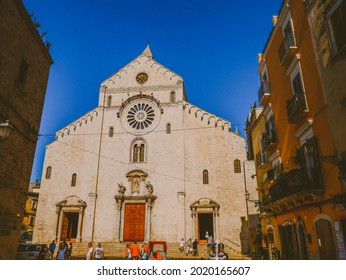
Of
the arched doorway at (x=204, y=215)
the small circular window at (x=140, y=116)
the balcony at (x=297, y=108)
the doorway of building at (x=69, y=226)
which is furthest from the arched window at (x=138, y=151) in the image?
the balcony at (x=297, y=108)

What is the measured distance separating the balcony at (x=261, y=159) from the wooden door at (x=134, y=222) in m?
11.9

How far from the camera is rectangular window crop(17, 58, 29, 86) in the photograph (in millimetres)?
10836

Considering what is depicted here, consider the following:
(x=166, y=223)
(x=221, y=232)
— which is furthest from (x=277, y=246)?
(x=166, y=223)

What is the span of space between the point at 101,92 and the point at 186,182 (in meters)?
13.2

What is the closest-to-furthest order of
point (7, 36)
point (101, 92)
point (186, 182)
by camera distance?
point (7, 36)
point (186, 182)
point (101, 92)

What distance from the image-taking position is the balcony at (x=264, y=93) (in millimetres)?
14927

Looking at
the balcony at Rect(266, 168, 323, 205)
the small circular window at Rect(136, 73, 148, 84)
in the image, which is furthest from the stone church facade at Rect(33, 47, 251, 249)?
the balcony at Rect(266, 168, 323, 205)

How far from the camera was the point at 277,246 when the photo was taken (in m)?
13.8

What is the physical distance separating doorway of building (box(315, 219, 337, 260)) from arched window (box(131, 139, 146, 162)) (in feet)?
60.3

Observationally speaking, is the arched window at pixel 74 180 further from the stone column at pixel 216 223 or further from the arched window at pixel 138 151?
the stone column at pixel 216 223

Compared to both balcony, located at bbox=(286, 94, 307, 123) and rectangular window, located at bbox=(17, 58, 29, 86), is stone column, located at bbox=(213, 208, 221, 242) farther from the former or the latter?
rectangular window, located at bbox=(17, 58, 29, 86)
